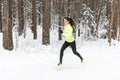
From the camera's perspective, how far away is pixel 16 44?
16969mm

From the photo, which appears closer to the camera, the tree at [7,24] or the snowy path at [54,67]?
the snowy path at [54,67]

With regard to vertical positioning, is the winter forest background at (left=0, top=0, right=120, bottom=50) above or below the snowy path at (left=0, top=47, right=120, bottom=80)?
above

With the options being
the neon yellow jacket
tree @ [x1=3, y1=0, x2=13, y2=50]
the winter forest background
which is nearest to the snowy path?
tree @ [x1=3, y1=0, x2=13, y2=50]

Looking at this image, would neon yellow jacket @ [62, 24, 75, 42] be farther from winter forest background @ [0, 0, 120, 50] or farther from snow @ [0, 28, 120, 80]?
winter forest background @ [0, 0, 120, 50]

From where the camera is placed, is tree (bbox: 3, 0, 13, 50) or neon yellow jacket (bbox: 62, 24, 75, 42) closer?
neon yellow jacket (bbox: 62, 24, 75, 42)

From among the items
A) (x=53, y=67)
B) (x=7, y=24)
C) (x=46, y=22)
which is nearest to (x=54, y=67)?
(x=53, y=67)

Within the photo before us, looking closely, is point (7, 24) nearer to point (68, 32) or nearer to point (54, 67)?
point (54, 67)

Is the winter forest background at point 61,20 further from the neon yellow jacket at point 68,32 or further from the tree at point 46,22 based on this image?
the neon yellow jacket at point 68,32

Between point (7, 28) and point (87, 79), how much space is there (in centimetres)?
674

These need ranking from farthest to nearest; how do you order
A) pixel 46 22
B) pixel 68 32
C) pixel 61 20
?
pixel 61 20, pixel 46 22, pixel 68 32

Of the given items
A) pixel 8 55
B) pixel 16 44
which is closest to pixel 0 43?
pixel 16 44

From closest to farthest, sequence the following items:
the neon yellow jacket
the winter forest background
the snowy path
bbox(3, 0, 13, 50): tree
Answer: the snowy path, the neon yellow jacket, bbox(3, 0, 13, 50): tree, the winter forest background

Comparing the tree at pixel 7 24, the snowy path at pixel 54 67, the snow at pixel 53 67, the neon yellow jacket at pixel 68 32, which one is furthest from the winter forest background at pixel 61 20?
the neon yellow jacket at pixel 68 32

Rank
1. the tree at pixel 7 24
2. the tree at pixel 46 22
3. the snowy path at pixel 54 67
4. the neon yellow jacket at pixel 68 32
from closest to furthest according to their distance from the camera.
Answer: the snowy path at pixel 54 67
the neon yellow jacket at pixel 68 32
the tree at pixel 7 24
the tree at pixel 46 22
